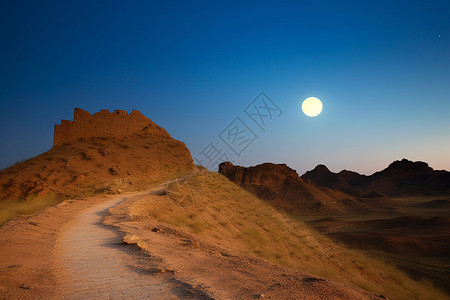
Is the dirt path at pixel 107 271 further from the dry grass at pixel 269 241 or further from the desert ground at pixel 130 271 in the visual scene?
the dry grass at pixel 269 241

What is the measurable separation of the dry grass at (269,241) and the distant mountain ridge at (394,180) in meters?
69.0

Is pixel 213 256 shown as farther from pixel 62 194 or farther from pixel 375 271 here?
pixel 375 271

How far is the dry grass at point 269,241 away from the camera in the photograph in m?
9.41

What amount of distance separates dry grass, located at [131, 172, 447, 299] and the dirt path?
124 inches

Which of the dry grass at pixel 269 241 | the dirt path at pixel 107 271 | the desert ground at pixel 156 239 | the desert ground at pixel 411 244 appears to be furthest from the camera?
the desert ground at pixel 411 244

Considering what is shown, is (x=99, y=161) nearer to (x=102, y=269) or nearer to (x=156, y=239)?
(x=156, y=239)

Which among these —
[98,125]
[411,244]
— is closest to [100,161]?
[98,125]

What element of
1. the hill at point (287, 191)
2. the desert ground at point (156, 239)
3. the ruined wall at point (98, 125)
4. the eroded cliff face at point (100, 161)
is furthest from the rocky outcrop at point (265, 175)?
the ruined wall at point (98, 125)

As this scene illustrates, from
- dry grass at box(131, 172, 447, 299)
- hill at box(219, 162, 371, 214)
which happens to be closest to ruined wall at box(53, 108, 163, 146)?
dry grass at box(131, 172, 447, 299)

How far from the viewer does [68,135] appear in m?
22.3

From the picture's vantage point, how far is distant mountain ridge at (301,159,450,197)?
285 ft

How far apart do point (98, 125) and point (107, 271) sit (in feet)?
76.3

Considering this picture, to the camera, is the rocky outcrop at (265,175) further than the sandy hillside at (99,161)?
Yes

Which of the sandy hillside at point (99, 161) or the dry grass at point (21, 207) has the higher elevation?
the sandy hillside at point (99, 161)
